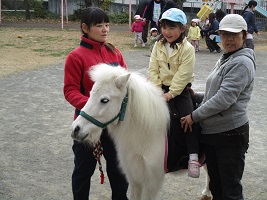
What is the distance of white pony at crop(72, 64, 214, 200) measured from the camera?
93.7 inches

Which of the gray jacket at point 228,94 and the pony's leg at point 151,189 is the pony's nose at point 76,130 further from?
the gray jacket at point 228,94

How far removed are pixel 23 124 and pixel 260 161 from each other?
358 cm

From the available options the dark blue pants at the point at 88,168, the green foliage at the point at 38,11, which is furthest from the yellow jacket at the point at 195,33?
the green foliage at the point at 38,11

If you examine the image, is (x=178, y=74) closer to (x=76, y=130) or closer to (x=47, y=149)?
(x=76, y=130)

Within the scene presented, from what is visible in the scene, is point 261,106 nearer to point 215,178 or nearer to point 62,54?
point 215,178

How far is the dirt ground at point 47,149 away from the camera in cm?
363

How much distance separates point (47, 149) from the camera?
4605 millimetres

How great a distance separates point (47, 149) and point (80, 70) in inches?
89.6

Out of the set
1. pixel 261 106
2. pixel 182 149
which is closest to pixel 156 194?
pixel 182 149

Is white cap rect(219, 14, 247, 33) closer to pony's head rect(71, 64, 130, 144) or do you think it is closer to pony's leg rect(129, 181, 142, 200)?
pony's head rect(71, 64, 130, 144)

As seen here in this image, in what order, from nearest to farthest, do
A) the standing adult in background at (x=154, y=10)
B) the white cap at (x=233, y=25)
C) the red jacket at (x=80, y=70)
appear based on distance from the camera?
1. the white cap at (x=233, y=25)
2. the red jacket at (x=80, y=70)
3. the standing adult in background at (x=154, y=10)

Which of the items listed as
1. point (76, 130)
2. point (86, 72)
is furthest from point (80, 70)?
point (76, 130)

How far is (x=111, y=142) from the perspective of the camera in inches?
114

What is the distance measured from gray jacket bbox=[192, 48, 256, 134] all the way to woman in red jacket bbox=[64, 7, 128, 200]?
2.64 ft
